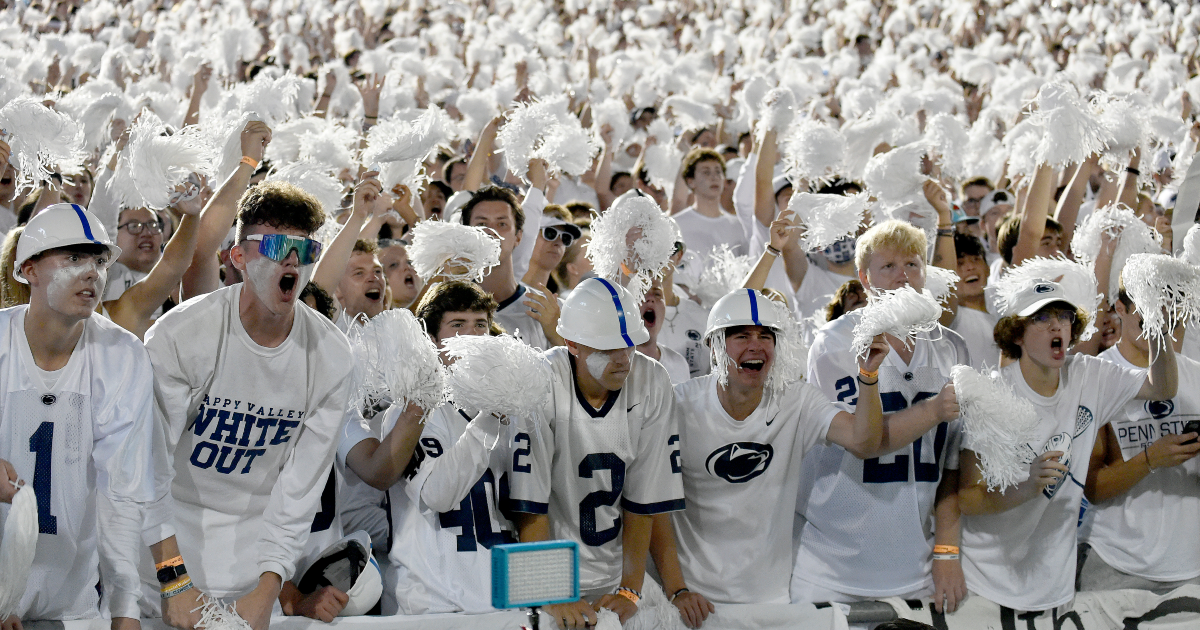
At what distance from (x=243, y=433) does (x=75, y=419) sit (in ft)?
1.68

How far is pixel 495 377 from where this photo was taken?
131 inches

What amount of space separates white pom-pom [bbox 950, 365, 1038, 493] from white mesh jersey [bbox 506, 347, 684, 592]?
1.07m

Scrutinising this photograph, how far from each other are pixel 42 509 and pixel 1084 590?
159 inches

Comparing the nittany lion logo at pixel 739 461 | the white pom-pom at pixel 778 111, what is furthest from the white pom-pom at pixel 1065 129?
the nittany lion logo at pixel 739 461

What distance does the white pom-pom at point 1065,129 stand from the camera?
5664 millimetres

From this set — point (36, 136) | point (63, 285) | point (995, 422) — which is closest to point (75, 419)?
point (63, 285)

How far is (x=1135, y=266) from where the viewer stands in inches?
160

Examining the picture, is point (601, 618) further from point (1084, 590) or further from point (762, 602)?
point (1084, 590)

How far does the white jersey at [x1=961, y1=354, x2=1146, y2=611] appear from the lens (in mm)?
4094

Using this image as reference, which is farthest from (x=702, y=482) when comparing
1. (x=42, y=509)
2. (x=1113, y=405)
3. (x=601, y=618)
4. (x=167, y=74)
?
(x=167, y=74)

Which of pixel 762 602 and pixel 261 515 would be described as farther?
pixel 762 602

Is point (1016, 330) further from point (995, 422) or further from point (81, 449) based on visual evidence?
point (81, 449)

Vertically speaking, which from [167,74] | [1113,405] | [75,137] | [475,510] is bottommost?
[475,510]

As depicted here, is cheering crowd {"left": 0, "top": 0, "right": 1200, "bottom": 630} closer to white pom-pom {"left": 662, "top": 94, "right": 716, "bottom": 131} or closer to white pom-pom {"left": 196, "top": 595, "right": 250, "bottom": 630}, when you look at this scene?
white pom-pom {"left": 196, "top": 595, "right": 250, "bottom": 630}
